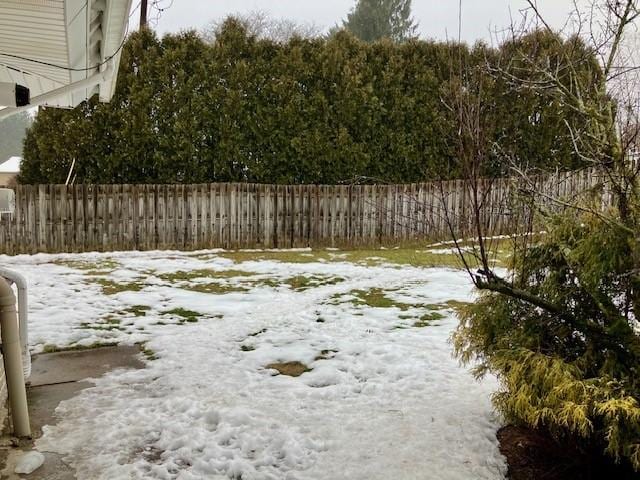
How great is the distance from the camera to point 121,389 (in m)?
3.41

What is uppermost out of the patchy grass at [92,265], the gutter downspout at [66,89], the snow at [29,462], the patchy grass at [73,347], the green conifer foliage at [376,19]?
the green conifer foliage at [376,19]

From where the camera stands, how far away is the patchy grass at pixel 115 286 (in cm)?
622

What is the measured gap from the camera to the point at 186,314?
17.3 ft

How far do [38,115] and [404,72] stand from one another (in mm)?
7150

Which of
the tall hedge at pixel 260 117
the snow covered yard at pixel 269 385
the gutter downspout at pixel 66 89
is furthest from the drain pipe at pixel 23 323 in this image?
the tall hedge at pixel 260 117

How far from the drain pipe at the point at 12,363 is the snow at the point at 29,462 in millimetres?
223

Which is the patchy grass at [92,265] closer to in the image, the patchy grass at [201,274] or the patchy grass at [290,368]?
the patchy grass at [201,274]

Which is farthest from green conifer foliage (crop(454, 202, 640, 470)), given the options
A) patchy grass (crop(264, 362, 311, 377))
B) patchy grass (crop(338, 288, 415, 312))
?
patchy grass (crop(338, 288, 415, 312))

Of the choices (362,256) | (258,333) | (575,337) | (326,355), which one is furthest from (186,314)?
(362,256)

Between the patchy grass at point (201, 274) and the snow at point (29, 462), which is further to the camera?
the patchy grass at point (201, 274)

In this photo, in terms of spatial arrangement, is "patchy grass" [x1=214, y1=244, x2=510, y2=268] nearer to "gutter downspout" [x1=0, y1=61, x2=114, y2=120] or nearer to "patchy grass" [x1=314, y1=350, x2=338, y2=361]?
"patchy grass" [x1=314, y1=350, x2=338, y2=361]

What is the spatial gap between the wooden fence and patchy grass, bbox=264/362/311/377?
5019 mm

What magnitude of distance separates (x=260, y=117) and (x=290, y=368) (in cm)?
725

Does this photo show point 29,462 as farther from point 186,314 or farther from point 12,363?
point 186,314
